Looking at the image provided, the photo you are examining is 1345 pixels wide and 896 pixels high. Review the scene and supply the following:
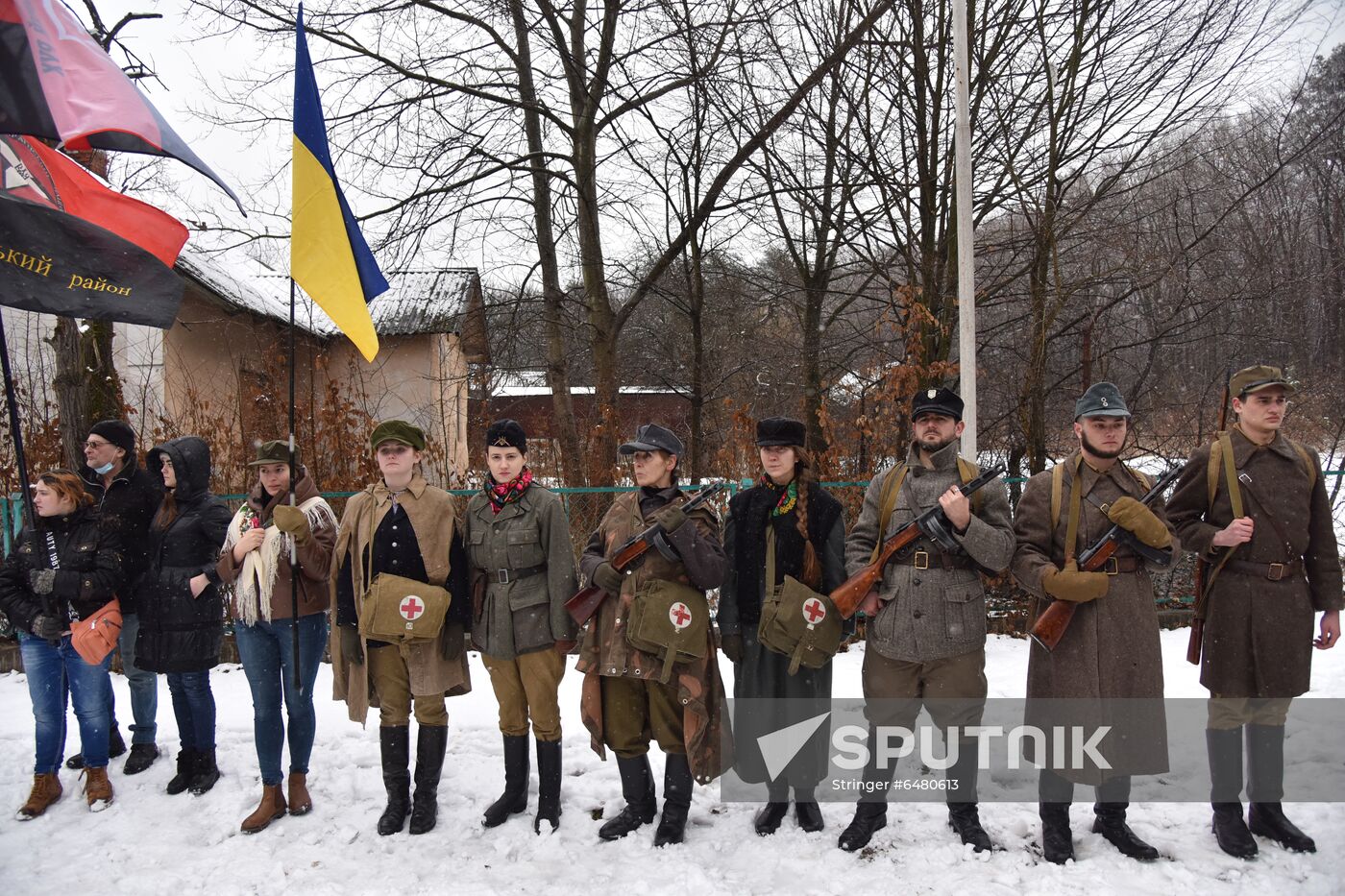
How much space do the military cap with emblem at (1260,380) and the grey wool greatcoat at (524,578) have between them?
10.4ft

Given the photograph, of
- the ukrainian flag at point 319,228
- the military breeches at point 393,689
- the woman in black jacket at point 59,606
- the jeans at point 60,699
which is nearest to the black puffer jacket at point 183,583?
the woman in black jacket at point 59,606

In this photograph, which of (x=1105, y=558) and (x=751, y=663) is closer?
(x=1105, y=558)

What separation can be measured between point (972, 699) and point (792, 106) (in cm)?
717

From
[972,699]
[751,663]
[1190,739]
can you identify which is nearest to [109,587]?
[751,663]

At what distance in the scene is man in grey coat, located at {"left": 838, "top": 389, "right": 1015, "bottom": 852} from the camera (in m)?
3.34

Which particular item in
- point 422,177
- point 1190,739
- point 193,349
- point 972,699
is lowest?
point 1190,739

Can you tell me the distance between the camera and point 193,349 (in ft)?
42.2

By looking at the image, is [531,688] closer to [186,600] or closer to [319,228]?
[186,600]

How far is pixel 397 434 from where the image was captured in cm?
371

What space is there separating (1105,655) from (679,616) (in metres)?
1.85

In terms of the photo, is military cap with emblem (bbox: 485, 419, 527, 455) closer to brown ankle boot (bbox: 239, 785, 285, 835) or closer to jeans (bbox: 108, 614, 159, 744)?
brown ankle boot (bbox: 239, 785, 285, 835)

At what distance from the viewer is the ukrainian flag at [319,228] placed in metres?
3.63

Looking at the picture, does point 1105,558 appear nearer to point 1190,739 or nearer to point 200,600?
point 1190,739

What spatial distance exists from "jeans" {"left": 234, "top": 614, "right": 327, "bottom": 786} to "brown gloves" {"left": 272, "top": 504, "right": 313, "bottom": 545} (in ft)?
1.65
